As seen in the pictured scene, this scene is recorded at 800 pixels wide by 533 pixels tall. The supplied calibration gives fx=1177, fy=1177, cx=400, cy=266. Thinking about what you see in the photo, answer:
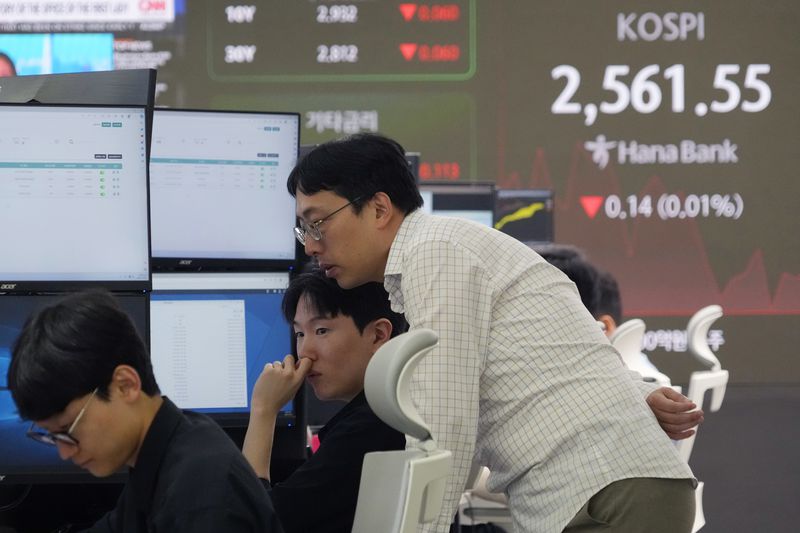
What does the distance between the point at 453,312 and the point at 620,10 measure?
16.7 feet

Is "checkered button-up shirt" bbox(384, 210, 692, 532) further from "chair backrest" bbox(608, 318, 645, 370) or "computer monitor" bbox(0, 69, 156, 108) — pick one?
"chair backrest" bbox(608, 318, 645, 370)

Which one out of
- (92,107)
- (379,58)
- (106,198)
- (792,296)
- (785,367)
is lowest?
(785,367)

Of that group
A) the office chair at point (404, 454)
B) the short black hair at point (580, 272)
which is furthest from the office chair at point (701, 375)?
the office chair at point (404, 454)

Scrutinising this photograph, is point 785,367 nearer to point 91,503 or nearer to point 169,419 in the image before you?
point 91,503

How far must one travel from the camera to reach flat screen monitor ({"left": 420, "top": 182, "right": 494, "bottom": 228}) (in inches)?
176

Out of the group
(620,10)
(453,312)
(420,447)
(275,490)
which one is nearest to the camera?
(420,447)

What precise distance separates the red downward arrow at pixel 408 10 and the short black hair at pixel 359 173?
4581 millimetres

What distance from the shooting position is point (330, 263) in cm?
207

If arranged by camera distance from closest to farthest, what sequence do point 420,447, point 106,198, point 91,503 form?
point 420,447
point 106,198
point 91,503

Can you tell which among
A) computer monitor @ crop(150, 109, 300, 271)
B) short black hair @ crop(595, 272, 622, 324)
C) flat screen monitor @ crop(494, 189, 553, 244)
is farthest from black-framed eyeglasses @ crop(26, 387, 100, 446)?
flat screen monitor @ crop(494, 189, 553, 244)

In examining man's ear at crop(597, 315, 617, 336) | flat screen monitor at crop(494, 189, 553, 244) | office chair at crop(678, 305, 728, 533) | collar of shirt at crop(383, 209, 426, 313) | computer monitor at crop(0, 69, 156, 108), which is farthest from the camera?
flat screen monitor at crop(494, 189, 553, 244)

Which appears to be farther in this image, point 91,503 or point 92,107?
point 91,503

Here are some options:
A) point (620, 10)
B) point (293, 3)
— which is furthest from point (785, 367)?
point (293, 3)

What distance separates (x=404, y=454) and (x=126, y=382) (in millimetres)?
379
